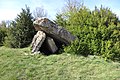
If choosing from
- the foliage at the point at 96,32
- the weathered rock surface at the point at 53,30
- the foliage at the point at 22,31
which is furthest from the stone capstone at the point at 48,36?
the foliage at the point at 22,31

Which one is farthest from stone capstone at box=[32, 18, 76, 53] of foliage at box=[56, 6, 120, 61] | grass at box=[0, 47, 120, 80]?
grass at box=[0, 47, 120, 80]

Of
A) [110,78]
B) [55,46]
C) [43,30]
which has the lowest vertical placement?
[110,78]

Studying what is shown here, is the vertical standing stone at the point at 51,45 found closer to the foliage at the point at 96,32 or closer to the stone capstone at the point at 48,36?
the stone capstone at the point at 48,36

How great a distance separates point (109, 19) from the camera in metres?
11.0

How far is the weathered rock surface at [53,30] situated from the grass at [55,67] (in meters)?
0.85

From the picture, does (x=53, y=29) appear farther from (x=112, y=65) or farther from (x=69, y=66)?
(x=112, y=65)

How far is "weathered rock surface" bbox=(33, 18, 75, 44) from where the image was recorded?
9.43 m

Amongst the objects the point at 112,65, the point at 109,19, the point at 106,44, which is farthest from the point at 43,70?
the point at 109,19

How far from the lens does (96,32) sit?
10.1 meters

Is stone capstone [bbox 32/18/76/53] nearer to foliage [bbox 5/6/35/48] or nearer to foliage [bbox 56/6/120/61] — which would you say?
foliage [bbox 56/6/120/61]

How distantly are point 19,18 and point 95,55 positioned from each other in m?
4.37

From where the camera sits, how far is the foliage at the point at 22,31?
11.3 m

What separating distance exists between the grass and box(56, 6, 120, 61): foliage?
495mm

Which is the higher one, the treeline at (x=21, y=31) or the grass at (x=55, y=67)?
the treeline at (x=21, y=31)
